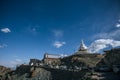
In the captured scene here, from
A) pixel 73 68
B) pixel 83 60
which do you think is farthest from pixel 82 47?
pixel 73 68

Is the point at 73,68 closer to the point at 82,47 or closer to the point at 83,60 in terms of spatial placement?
the point at 83,60

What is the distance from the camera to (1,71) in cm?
4856

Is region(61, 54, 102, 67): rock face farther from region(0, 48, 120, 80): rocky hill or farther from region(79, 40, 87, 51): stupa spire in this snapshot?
region(79, 40, 87, 51): stupa spire

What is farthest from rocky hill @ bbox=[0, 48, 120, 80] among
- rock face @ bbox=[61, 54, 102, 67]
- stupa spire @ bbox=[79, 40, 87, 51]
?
stupa spire @ bbox=[79, 40, 87, 51]

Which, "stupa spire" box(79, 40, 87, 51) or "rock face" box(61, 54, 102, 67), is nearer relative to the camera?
"rock face" box(61, 54, 102, 67)

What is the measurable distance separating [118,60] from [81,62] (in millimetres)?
7145

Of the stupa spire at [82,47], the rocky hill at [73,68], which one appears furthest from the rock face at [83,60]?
the stupa spire at [82,47]

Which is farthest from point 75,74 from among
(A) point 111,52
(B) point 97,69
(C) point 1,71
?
(C) point 1,71

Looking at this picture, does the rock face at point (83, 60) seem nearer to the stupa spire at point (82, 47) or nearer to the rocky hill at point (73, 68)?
the rocky hill at point (73, 68)

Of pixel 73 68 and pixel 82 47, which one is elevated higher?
pixel 82 47

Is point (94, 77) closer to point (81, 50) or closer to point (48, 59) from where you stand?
point (81, 50)

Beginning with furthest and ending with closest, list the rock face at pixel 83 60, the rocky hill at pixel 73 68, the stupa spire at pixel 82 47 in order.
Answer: the stupa spire at pixel 82 47, the rock face at pixel 83 60, the rocky hill at pixel 73 68

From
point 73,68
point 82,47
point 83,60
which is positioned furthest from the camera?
point 82,47

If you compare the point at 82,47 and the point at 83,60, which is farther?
the point at 82,47
